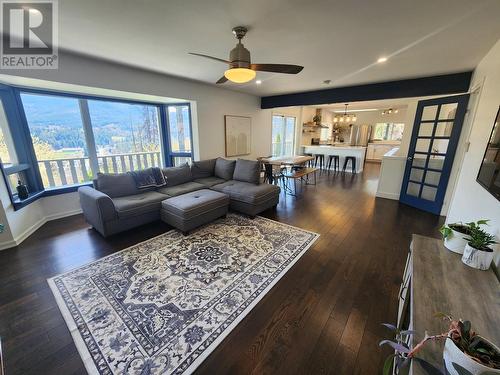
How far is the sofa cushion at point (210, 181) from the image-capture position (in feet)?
13.5

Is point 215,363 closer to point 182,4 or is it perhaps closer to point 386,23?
point 182,4

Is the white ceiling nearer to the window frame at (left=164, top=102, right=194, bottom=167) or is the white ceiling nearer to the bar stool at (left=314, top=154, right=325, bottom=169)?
the window frame at (left=164, top=102, right=194, bottom=167)

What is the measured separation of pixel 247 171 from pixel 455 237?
10.2 feet

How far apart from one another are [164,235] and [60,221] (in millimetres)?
2017

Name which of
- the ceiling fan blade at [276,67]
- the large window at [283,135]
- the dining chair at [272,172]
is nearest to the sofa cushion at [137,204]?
the ceiling fan blade at [276,67]

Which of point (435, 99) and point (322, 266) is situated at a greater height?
point (435, 99)

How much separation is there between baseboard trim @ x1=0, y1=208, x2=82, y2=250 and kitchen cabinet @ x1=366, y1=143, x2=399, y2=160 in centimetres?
1084

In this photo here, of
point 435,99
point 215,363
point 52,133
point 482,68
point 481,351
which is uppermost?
point 482,68

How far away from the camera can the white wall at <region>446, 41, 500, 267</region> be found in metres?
1.80

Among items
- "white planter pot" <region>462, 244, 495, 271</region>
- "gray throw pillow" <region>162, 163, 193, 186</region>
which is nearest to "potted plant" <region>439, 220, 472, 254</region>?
"white planter pot" <region>462, 244, 495, 271</region>

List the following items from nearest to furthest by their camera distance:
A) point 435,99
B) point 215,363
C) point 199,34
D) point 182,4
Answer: point 215,363
point 182,4
point 199,34
point 435,99

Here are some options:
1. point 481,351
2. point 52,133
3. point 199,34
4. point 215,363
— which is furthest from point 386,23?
point 52,133

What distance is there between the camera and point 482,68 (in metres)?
2.79

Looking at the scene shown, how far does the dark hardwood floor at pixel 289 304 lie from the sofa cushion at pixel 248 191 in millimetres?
692
